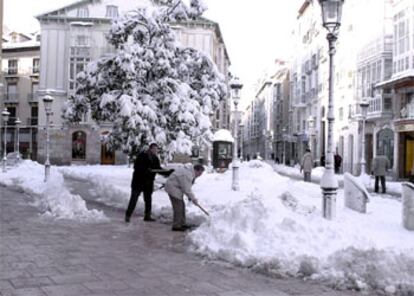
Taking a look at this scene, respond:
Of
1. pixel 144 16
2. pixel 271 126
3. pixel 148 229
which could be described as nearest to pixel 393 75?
pixel 144 16

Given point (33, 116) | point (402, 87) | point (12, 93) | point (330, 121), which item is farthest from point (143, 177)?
point (12, 93)

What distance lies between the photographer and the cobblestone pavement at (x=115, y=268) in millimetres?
6406

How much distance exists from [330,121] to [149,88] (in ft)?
31.9

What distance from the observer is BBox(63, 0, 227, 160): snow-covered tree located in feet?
63.6

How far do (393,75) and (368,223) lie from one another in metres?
23.7

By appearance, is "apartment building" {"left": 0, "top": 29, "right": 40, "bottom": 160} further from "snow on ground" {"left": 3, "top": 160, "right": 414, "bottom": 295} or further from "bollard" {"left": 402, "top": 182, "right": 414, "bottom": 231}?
"bollard" {"left": 402, "top": 182, "right": 414, "bottom": 231}

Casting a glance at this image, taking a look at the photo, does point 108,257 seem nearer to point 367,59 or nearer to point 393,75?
point 393,75

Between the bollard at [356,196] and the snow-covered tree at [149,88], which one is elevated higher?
the snow-covered tree at [149,88]

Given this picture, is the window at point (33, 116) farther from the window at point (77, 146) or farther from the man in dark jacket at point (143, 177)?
the man in dark jacket at point (143, 177)

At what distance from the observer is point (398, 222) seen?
39.1 feet

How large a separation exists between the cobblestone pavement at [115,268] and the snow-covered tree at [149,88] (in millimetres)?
8655

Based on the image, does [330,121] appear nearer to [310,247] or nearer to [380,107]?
[310,247]

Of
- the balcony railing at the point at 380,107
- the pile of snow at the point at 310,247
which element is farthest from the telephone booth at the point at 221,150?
the pile of snow at the point at 310,247

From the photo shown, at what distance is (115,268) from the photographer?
7414 mm
